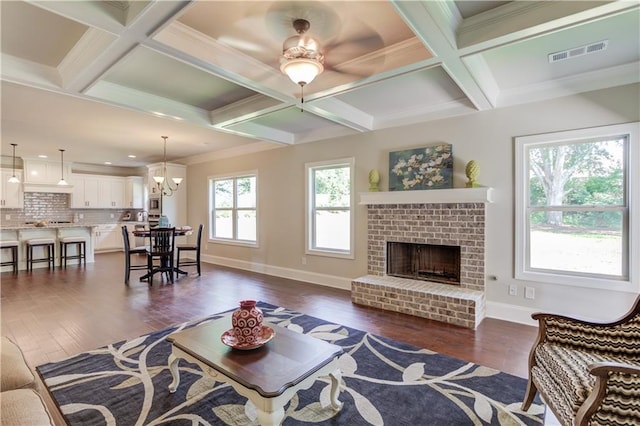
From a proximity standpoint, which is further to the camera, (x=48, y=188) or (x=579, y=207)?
(x=48, y=188)

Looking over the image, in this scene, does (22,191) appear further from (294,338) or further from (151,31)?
(294,338)

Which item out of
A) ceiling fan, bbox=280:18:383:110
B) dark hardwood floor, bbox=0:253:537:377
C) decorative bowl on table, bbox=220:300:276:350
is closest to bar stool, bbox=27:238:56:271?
dark hardwood floor, bbox=0:253:537:377

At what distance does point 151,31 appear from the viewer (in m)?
2.11

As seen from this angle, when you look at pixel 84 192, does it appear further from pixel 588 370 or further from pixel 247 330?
pixel 588 370

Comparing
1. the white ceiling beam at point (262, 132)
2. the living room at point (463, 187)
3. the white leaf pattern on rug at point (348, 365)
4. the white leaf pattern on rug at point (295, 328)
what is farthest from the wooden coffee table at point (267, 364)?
the white ceiling beam at point (262, 132)

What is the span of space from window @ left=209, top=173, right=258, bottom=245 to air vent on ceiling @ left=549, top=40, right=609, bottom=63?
16.7 ft

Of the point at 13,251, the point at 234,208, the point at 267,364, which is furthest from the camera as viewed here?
the point at 234,208

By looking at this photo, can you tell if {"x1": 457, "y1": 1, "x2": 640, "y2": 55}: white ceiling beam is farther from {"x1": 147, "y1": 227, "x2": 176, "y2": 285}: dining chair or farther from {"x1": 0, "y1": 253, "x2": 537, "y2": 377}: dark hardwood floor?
{"x1": 147, "y1": 227, "x2": 176, "y2": 285}: dining chair

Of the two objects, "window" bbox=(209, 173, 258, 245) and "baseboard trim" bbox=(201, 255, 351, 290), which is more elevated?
"window" bbox=(209, 173, 258, 245)

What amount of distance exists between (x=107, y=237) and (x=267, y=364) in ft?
31.4

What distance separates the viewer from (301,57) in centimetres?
236

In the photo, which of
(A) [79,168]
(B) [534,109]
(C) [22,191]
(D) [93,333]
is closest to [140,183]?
(A) [79,168]

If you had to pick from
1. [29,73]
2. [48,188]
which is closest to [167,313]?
[29,73]

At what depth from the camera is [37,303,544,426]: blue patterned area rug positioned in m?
1.88
